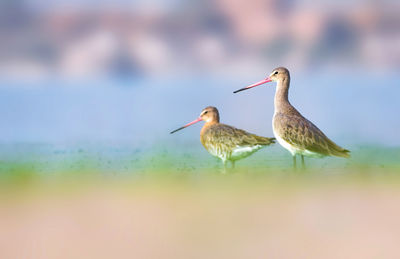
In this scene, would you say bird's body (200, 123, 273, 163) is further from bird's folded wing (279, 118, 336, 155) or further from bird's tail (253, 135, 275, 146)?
bird's folded wing (279, 118, 336, 155)

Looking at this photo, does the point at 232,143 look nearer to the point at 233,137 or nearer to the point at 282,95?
the point at 233,137

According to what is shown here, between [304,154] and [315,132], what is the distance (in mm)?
311

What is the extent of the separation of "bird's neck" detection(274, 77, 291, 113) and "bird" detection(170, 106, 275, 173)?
64 centimetres

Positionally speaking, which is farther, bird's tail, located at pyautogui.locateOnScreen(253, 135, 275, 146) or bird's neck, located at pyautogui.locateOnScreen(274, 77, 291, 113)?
bird's neck, located at pyautogui.locateOnScreen(274, 77, 291, 113)

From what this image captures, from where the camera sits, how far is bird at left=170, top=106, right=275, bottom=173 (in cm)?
678

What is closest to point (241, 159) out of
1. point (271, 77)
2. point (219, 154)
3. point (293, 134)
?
point (219, 154)

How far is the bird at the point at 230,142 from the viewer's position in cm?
678

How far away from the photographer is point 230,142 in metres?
6.84

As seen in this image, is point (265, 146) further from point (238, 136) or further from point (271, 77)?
point (271, 77)

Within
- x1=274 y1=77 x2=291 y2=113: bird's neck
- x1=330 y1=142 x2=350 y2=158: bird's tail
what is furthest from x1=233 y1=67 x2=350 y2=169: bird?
x1=274 y1=77 x2=291 y2=113: bird's neck

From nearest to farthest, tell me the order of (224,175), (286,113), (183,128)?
1. (224,175)
2. (286,113)
3. (183,128)

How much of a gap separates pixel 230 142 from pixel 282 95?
42.1 inches

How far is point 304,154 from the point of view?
22.5 ft

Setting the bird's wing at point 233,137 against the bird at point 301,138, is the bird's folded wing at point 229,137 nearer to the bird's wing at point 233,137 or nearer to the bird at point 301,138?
the bird's wing at point 233,137
